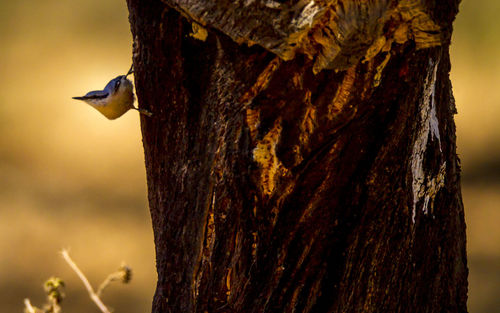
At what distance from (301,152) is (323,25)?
21 centimetres

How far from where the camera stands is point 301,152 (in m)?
1.06

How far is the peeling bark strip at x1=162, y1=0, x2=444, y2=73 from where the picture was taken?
3.07 ft

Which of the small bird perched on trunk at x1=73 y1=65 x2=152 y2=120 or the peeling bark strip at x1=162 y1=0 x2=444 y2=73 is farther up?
the small bird perched on trunk at x1=73 y1=65 x2=152 y2=120

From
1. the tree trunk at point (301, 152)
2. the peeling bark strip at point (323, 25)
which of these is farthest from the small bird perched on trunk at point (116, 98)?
the peeling bark strip at point (323, 25)

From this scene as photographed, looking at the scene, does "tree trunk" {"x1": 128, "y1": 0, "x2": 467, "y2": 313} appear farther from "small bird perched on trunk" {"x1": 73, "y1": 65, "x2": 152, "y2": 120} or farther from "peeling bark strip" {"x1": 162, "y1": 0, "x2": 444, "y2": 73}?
"small bird perched on trunk" {"x1": 73, "y1": 65, "x2": 152, "y2": 120}

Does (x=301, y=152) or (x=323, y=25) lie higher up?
(x=323, y=25)

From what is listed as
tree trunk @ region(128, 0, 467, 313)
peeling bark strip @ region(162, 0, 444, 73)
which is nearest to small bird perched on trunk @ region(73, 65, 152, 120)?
tree trunk @ region(128, 0, 467, 313)

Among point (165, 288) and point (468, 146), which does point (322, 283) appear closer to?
point (165, 288)

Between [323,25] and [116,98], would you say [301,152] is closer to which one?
[323,25]

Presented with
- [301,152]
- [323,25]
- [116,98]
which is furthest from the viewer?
[116,98]

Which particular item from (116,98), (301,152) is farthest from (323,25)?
(116,98)

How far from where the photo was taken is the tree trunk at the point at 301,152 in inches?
39.2

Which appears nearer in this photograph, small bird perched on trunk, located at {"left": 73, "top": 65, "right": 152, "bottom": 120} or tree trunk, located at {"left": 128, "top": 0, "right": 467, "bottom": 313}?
tree trunk, located at {"left": 128, "top": 0, "right": 467, "bottom": 313}

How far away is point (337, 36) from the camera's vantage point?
3.11ft
